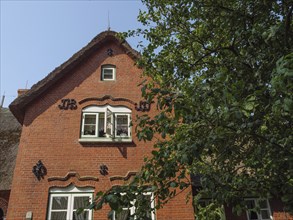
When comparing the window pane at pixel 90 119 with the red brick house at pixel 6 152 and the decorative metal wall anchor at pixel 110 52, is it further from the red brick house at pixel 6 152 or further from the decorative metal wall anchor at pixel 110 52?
the red brick house at pixel 6 152

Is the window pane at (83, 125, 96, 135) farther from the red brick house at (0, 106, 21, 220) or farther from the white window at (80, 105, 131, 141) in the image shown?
the red brick house at (0, 106, 21, 220)

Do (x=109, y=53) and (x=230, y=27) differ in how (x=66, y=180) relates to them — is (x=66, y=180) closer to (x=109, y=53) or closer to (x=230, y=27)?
(x=109, y=53)

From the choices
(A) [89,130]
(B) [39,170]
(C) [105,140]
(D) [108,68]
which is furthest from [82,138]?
(D) [108,68]

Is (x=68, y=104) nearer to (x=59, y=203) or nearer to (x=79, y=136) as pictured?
(x=79, y=136)

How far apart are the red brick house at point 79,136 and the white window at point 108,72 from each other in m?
0.05

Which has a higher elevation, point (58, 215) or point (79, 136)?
point (79, 136)

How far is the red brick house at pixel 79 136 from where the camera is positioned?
388 inches

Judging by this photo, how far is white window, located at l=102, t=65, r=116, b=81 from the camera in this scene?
41.5 ft

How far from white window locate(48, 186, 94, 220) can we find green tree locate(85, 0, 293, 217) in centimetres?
427

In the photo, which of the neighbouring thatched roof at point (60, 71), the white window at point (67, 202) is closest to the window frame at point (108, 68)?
the neighbouring thatched roof at point (60, 71)

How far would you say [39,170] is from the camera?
33.3ft

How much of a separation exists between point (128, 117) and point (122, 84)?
166 cm

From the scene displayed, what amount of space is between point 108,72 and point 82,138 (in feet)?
11.4

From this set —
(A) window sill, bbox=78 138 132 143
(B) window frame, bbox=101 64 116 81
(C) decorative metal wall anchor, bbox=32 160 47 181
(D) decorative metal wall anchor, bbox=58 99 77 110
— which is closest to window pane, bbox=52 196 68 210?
(C) decorative metal wall anchor, bbox=32 160 47 181
